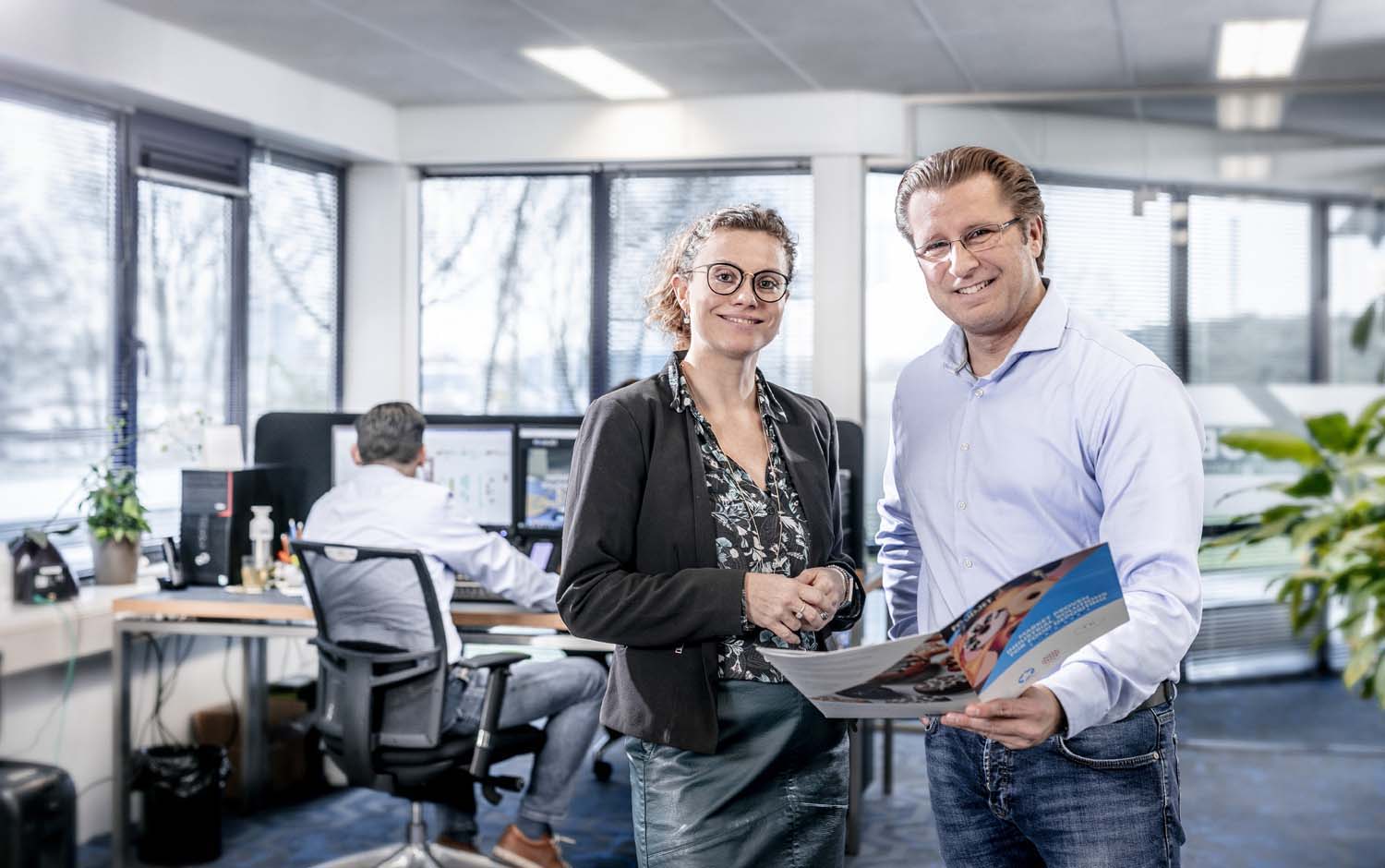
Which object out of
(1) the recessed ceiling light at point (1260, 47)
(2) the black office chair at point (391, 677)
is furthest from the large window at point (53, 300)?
(1) the recessed ceiling light at point (1260, 47)

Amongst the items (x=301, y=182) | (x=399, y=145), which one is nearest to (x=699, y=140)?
(x=399, y=145)

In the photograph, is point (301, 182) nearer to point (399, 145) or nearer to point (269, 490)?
point (399, 145)

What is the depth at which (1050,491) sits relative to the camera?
140cm

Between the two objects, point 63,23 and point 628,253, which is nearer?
point 63,23

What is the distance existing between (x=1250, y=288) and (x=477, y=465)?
10.2 feet

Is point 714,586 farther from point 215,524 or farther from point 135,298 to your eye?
point 135,298

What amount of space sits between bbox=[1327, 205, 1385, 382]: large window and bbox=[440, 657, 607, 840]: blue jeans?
3.33 meters

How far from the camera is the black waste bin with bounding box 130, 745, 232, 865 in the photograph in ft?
11.4

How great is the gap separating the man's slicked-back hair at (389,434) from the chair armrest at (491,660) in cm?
55

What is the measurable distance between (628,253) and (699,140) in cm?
59

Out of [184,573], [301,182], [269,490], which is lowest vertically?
[184,573]

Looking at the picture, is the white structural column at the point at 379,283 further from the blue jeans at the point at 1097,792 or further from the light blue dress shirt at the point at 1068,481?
the blue jeans at the point at 1097,792

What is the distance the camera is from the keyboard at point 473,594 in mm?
3439

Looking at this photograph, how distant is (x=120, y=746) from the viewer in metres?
3.50
